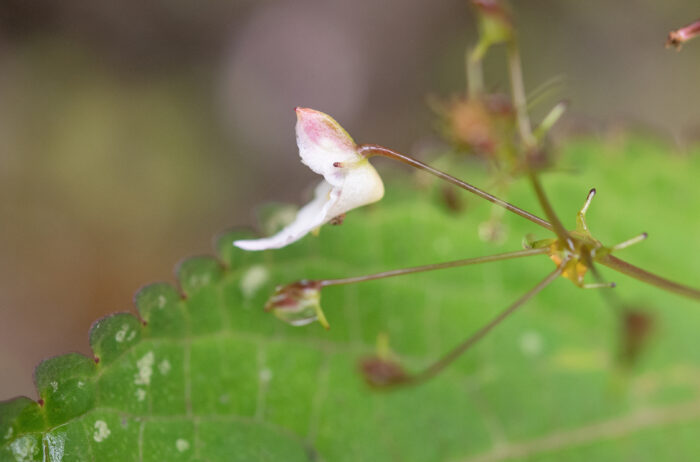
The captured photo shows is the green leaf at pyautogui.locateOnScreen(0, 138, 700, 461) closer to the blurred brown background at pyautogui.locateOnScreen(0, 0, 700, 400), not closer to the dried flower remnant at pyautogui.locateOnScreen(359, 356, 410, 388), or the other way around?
the dried flower remnant at pyautogui.locateOnScreen(359, 356, 410, 388)

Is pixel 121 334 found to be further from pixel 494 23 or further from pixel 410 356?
pixel 494 23

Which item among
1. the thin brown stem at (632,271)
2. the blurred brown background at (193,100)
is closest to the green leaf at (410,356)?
the thin brown stem at (632,271)

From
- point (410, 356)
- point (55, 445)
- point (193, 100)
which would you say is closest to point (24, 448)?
point (55, 445)

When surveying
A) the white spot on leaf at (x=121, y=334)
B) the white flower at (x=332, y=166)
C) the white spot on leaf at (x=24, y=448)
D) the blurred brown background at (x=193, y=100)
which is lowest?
the white spot on leaf at (x=24, y=448)

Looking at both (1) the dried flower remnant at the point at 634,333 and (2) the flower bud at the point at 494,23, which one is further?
(1) the dried flower remnant at the point at 634,333

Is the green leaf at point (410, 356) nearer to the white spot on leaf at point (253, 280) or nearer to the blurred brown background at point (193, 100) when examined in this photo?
the white spot on leaf at point (253, 280)

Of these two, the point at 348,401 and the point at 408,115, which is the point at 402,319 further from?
the point at 408,115
